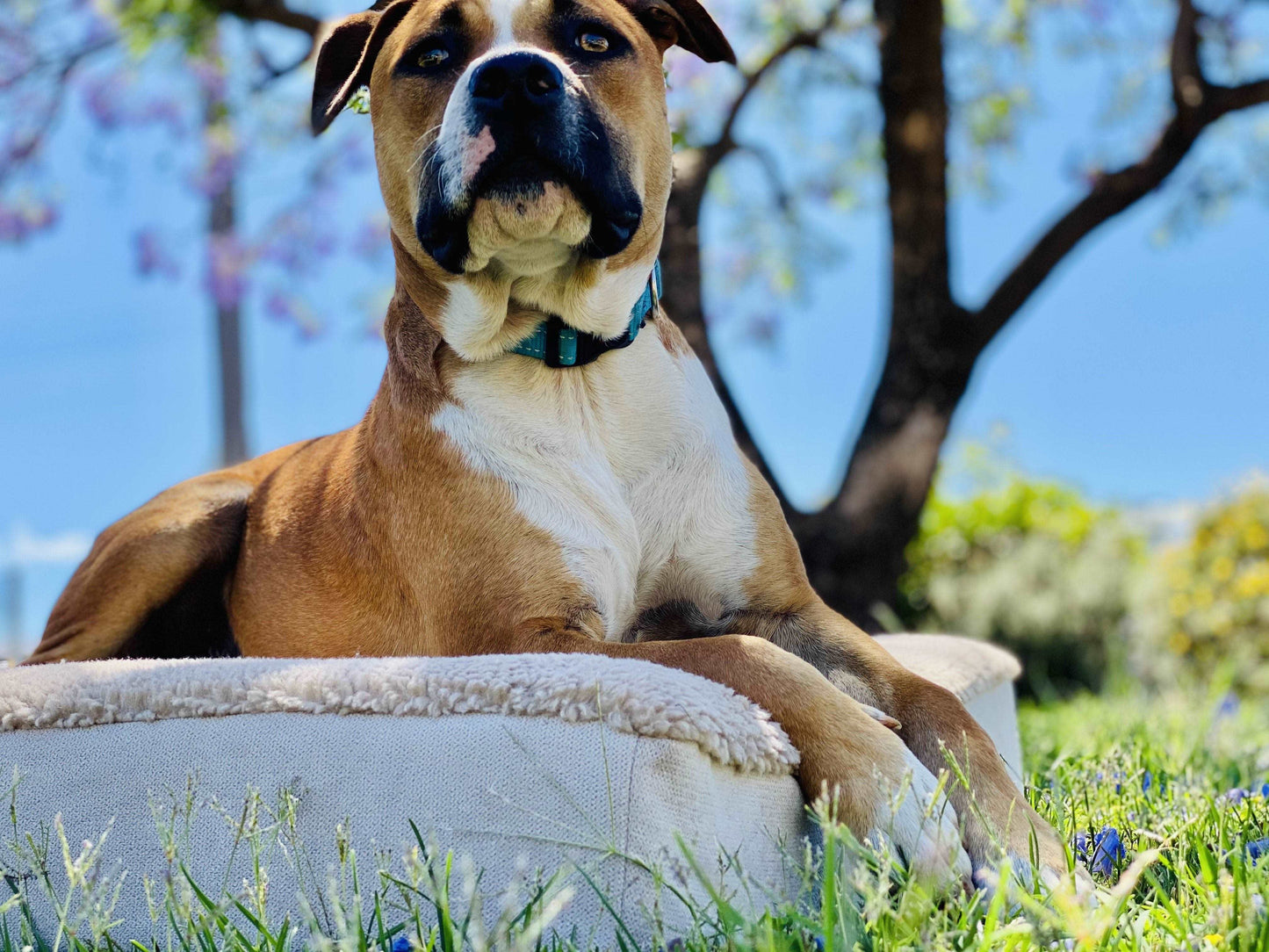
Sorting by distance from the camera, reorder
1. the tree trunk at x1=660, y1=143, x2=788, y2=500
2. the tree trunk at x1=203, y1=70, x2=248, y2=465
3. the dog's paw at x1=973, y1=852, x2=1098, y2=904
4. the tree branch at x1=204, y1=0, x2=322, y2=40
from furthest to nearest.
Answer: the tree trunk at x1=203, y1=70, x2=248, y2=465
the tree branch at x1=204, y1=0, x2=322, y2=40
the tree trunk at x1=660, y1=143, x2=788, y2=500
the dog's paw at x1=973, y1=852, x2=1098, y2=904

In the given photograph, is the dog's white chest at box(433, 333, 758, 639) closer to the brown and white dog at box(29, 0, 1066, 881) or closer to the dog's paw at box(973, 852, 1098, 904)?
the brown and white dog at box(29, 0, 1066, 881)

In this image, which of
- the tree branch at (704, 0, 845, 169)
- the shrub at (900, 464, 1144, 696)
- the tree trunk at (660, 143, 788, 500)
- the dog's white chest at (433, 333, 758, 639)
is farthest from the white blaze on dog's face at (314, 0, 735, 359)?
the shrub at (900, 464, 1144, 696)

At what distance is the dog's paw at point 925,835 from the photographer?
6.26ft

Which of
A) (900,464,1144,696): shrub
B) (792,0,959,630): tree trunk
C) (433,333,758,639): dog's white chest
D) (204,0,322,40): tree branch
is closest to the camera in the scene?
(433,333,758,639): dog's white chest

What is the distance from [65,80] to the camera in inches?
296

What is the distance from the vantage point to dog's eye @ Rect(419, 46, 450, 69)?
273cm

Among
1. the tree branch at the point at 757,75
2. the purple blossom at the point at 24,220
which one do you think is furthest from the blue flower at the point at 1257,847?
the purple blossom at the point at 24,220

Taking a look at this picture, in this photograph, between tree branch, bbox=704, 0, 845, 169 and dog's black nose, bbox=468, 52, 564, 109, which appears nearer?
dog's black nose, bbox=468, 52, 564, 109

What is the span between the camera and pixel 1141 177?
20.2ft

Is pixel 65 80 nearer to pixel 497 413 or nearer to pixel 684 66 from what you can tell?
pixel 684 66

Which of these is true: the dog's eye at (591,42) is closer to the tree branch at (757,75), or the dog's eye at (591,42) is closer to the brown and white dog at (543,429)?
the brown and white dog at (543,429)

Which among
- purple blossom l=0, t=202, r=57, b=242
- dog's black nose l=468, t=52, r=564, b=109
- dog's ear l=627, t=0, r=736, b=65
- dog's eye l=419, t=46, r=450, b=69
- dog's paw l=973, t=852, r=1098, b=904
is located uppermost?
dog's ear l=627, t=0, r=736, b=65

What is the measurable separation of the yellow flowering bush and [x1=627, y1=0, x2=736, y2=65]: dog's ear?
21.0 ft

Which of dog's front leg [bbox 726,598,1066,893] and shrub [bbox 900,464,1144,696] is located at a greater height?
dog's front leg [bbox 726,598,1066,893]
